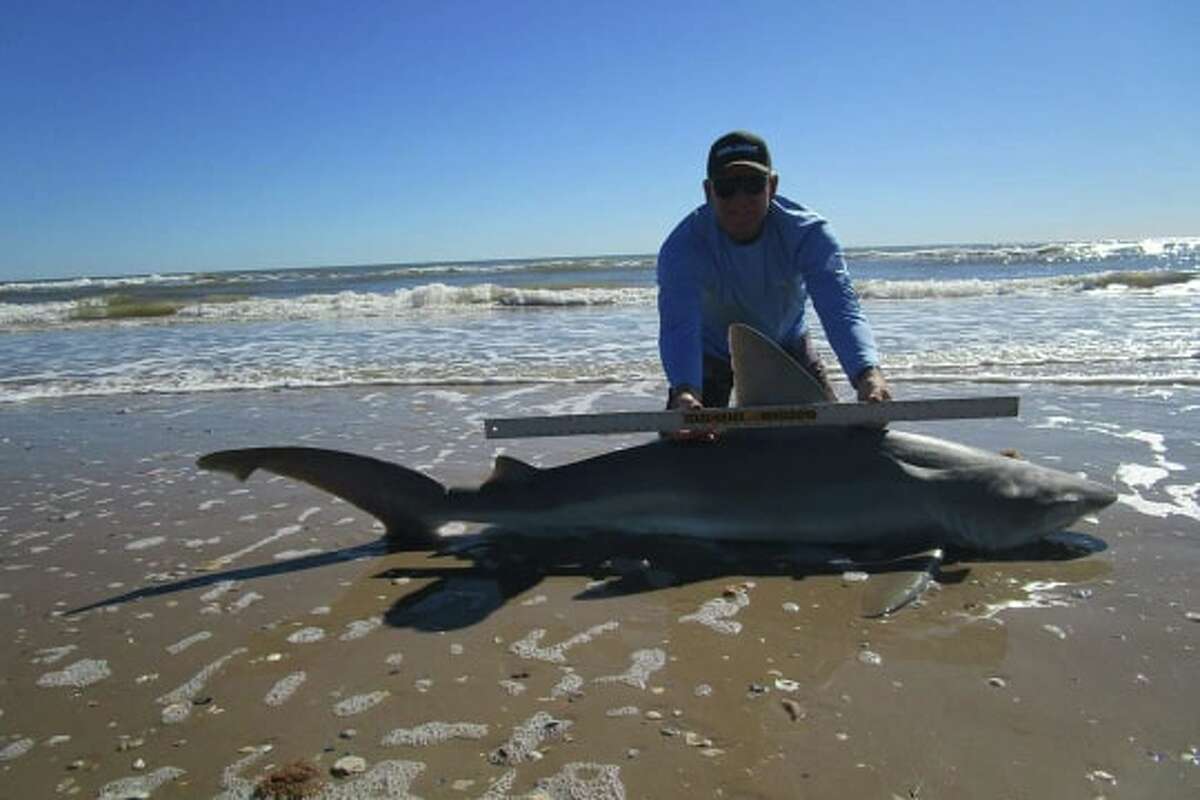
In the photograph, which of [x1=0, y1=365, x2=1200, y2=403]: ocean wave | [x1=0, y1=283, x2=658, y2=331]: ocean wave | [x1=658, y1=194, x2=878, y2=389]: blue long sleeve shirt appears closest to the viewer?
[x1=658, y1=194, x2=878, y2=389]: blue long sleeve shirt

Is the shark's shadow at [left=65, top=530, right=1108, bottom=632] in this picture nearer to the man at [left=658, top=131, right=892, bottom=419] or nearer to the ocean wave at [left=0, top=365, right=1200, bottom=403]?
the man at [left=658, top=131, right=892, bottom=419]

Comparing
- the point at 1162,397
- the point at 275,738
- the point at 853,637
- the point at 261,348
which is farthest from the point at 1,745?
the point at 261,348

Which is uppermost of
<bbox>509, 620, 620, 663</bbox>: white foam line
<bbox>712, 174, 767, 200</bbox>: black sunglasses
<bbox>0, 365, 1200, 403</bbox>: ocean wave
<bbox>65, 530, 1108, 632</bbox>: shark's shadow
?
<bbox>712, 174, 767, 200</bbox>: black sunglasses

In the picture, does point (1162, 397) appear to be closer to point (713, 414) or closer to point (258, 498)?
point (713, 414)

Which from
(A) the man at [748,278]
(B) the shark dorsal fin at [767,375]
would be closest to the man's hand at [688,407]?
(A) the man at [748,278]

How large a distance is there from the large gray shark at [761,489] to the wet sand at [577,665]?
179 millimetres

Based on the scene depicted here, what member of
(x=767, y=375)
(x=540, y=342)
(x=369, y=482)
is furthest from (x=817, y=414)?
(x=540, y=342)

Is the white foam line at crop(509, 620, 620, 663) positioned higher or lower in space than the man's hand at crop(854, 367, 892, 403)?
lower

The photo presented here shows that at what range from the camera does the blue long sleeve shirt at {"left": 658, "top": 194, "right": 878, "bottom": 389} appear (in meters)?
4.80

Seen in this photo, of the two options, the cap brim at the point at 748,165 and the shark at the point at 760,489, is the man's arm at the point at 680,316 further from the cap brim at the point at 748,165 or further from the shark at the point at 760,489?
the cap brim at the point at 748,165

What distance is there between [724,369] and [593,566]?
1772 millimetres

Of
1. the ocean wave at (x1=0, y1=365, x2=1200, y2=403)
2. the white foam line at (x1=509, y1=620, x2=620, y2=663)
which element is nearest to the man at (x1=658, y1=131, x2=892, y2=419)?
the white foam line at (x1=509, y1=620, x2=620, y2=663)

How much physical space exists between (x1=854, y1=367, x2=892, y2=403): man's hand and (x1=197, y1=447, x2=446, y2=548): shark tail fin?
217 centimetres

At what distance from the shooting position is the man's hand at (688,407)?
4457mm
